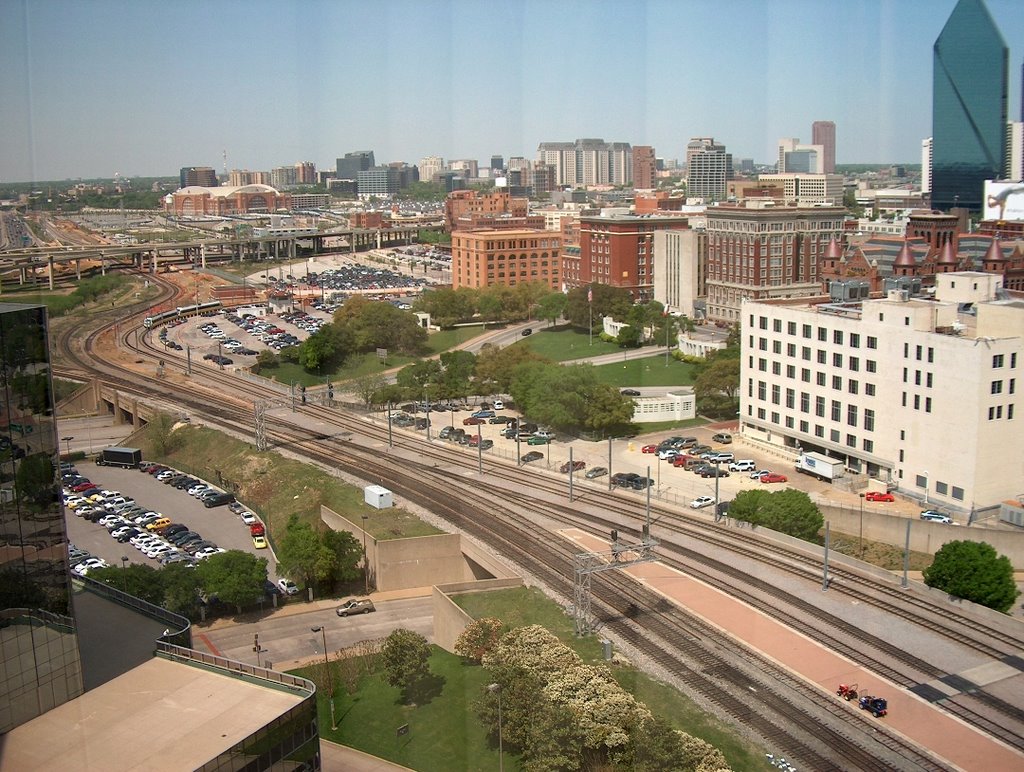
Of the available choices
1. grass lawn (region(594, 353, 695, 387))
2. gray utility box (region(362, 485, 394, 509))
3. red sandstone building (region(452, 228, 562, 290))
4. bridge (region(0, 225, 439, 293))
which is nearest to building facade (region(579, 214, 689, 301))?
red sandstone building (region(452, 228, 562, 290))

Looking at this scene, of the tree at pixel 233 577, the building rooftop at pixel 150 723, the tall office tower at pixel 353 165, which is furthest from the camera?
the tall office tower at pixel 353 165

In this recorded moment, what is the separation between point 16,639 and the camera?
3906mm

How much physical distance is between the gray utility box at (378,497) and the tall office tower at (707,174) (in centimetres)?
2353

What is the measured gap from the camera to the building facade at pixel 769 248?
16594 mm

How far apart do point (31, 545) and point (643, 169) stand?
3193cm

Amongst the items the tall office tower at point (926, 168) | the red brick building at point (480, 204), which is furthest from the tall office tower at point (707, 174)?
the tall office tower at point (926, 168)

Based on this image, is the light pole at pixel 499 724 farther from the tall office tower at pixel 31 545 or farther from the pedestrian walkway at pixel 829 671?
the tall office tower at pixel 31 545

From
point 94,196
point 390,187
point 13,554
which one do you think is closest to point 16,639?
point 13,554

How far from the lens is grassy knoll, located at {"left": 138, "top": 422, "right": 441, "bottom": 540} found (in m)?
8.07

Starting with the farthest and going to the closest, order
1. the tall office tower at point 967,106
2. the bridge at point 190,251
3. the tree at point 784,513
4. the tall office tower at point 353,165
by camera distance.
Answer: the tall office tower at point 353,165, the bridge at point 190,251, the tall office tower at point 967,106, the tree at point 784,513

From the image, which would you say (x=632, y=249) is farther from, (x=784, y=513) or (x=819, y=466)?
(x=784, y=513)

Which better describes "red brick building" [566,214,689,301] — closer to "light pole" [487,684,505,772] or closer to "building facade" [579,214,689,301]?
"building facade" [579,214,689,301]

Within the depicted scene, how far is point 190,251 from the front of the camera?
1196 inches

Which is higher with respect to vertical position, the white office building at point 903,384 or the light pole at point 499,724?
the white office building at point 903,384
